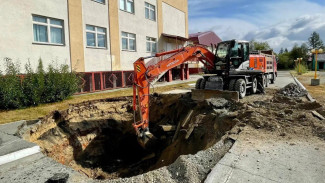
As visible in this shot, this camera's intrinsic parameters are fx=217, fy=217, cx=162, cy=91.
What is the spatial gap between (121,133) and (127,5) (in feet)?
39.0

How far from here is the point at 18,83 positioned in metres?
8.97

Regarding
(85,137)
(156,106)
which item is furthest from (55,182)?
(156,106)

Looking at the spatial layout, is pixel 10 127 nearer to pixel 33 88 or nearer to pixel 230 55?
pixel 33 88

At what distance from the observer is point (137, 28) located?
18328 millimetres

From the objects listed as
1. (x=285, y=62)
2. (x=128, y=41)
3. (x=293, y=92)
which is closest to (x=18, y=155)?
(x=293, y=92)

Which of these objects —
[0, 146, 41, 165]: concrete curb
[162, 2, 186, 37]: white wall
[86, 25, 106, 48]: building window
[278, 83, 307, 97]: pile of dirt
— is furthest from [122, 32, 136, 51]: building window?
[0, 146, 41, 165]: concrete curb

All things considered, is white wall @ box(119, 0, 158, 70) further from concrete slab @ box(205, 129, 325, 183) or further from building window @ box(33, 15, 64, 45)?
concrete slab @ box(205, 129, 325, 183)

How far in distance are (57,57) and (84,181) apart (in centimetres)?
1065

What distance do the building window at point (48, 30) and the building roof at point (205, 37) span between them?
2530 centimetres

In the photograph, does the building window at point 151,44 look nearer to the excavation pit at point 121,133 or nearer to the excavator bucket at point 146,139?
the excavation pit at point 121,133

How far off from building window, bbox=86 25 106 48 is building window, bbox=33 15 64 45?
6.38ft

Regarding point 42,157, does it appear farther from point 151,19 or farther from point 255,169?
point 151,19

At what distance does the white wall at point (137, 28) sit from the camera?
55.7 feet

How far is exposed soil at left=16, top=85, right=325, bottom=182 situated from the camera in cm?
548
